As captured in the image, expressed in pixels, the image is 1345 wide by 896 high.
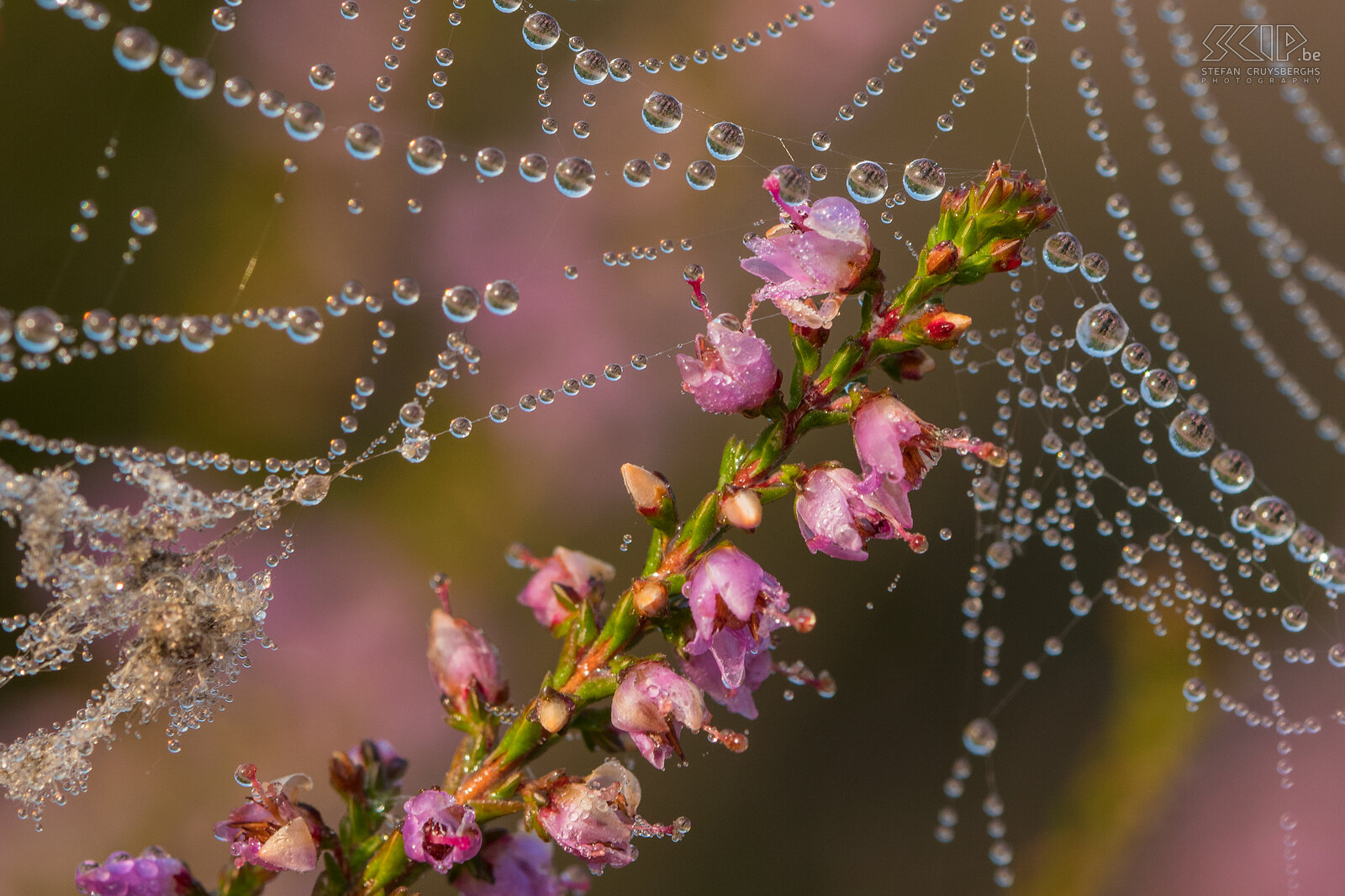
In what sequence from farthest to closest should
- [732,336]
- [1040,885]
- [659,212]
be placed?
[659,212], [1040,885], [732,336]

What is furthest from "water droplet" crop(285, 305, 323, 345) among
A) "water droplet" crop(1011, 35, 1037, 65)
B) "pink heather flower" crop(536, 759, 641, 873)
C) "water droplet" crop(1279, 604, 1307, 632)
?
"water droplet" crop(1279, 604, 1307, 632)

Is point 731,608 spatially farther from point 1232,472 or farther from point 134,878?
point 1232,472

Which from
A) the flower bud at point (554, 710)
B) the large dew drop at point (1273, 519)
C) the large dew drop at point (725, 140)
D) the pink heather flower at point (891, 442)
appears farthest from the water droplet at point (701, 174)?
the large dew drop at point (1273, 519)

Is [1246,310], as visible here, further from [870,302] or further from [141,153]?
[141,153]

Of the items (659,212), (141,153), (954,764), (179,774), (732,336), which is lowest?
(179,774)

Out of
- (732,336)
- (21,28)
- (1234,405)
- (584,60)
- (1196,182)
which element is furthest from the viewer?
(1196,182)

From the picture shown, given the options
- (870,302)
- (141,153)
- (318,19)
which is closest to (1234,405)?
(870,302)

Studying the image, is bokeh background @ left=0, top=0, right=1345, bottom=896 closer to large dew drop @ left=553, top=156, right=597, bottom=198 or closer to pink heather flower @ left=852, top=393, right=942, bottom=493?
large dew drop @ left=553, top=156, right=597, bottom=198

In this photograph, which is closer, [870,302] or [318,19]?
[870,302]
